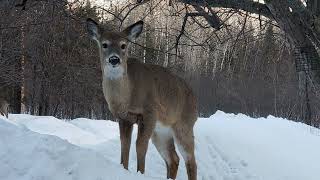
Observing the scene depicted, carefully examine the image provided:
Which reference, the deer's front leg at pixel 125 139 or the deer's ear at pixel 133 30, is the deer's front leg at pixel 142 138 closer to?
the deer's front leg at pixel 125 139

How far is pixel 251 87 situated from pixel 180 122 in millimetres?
32134

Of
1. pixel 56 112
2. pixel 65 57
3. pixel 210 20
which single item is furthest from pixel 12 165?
pixel 56 112

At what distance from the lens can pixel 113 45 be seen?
773 cm

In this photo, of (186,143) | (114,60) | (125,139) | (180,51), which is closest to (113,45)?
(114,60)

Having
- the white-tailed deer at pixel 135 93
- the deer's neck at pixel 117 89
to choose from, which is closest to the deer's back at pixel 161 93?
the white-tailed deer at pixel 135 93

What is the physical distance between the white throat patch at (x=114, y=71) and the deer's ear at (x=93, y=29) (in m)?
0.48

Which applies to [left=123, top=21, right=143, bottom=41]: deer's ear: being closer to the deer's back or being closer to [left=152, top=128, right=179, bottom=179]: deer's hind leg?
the deer's back

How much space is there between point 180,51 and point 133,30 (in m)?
8.88

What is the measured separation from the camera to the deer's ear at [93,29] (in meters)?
7.87

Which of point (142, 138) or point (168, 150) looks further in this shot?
point (168, 150)

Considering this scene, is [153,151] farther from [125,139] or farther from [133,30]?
[133,30]

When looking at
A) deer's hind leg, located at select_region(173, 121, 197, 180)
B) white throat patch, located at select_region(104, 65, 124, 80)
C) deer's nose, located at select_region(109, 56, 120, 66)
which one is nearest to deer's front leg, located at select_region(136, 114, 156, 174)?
white throat patch, located at select_region(104, 65, 124, 80)

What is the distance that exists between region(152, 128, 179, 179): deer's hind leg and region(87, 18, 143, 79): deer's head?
1533 mm

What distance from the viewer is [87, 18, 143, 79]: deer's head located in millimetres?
7680
